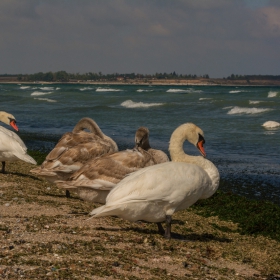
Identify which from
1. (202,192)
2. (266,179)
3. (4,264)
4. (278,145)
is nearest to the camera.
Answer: (4,264)

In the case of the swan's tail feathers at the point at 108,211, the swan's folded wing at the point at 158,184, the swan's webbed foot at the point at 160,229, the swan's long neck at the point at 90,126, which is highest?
the swan's long neck at the point at 90,126

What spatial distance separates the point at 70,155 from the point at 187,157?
2941 millimetres

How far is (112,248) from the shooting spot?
24.7 ft

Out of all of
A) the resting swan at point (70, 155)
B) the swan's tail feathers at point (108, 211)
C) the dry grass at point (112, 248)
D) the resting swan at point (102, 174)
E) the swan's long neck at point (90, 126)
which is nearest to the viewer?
the dry grass at point (112, 248)

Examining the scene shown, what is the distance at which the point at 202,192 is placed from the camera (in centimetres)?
835

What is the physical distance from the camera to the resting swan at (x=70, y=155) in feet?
36.4

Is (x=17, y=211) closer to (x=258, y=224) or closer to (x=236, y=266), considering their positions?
(x=236, y=266)

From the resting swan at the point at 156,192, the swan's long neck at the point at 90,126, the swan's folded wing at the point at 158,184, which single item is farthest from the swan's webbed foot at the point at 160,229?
the swan's long neck at the point at 90,126

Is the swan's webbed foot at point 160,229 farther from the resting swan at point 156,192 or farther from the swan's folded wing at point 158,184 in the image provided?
the swan's folded wing at point 158,184

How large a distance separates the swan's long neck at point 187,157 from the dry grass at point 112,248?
0.99m

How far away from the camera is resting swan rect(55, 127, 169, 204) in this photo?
948 centimetres

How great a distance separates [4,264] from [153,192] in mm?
2364

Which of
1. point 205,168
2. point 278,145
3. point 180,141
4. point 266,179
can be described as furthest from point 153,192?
point 278,145

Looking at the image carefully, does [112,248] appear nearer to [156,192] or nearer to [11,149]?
[156,192]
